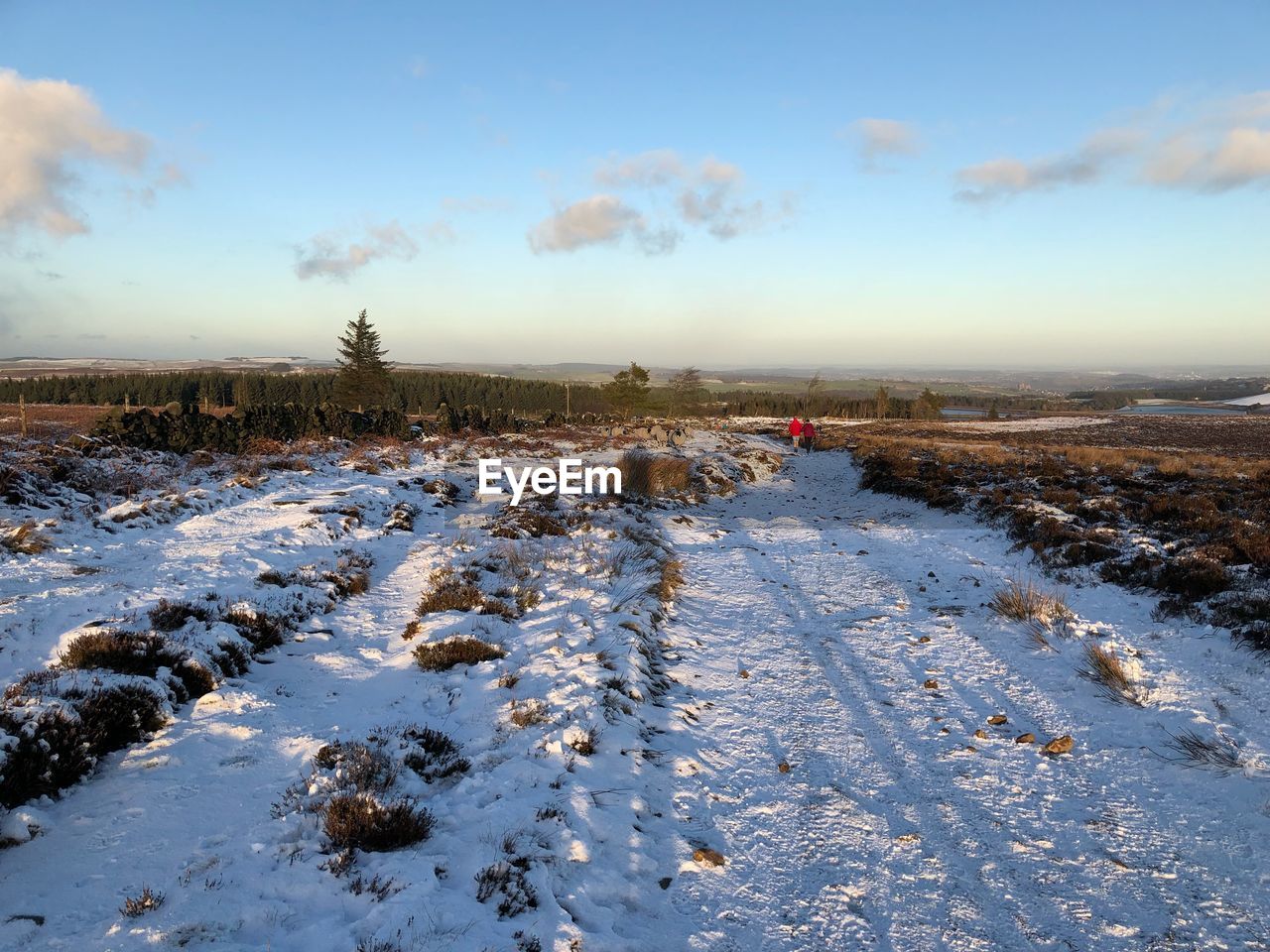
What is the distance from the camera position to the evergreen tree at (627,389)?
6369cm

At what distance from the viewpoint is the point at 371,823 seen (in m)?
3.66

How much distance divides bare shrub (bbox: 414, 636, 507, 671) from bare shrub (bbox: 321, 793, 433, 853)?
2403 mm

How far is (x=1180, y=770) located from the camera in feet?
15.1

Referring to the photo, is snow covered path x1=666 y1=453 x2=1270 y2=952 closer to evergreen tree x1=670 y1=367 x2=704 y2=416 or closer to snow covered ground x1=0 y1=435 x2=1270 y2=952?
snow covered ground x1=0 y1=435 x2=1270 y2=952

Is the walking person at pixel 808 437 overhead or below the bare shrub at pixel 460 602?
overhead

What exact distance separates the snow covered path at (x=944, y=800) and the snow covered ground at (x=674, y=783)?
0.02m

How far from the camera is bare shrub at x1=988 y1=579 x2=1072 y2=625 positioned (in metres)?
7.41

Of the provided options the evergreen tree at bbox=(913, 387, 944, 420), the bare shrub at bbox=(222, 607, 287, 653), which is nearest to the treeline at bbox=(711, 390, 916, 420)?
the evergreen tree at bbox=(913, 387, 944, 420)

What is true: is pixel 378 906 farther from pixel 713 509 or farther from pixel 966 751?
pixel 713 509

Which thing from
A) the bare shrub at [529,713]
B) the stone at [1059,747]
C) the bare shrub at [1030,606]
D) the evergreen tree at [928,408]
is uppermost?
the evergreen tree at [928,408]

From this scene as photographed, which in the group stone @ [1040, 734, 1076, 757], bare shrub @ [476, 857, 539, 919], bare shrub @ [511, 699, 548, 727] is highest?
bare shrub @ [511, 699, 548, 727]

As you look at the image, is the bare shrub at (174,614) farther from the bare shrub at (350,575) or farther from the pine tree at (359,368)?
the pine tree at (359,368)

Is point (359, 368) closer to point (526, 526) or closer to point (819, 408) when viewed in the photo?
point (526, 526)

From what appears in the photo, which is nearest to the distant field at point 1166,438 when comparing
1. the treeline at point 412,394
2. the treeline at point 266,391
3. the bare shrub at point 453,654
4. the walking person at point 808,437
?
the walking person at point 808,437
